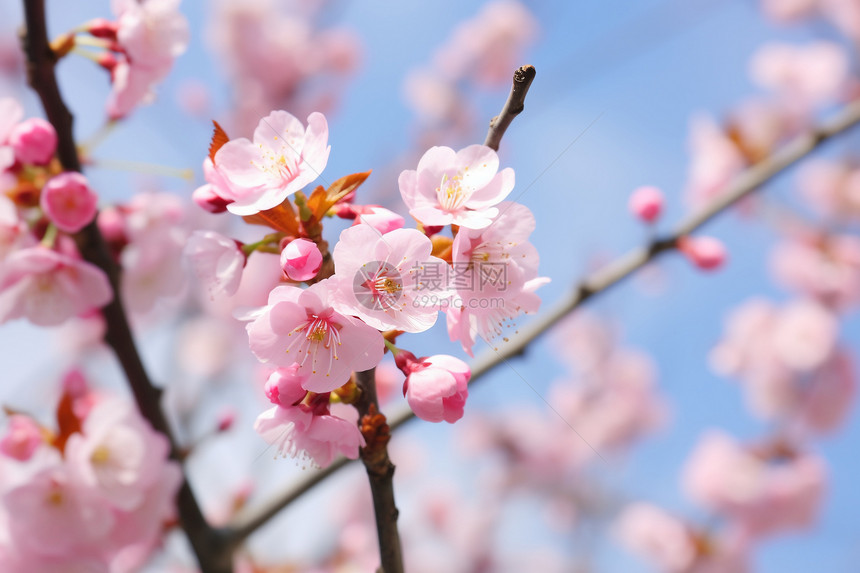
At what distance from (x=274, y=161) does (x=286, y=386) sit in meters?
0.30

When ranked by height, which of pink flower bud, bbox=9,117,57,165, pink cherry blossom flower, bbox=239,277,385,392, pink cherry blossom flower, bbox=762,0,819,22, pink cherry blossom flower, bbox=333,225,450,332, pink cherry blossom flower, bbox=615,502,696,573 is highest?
pink cherry blossom flower, bbox=762,0,819,22

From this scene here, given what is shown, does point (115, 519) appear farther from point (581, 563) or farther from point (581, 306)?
point (581, 563)

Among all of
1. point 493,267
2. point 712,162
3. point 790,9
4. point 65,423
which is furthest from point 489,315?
point 790,9

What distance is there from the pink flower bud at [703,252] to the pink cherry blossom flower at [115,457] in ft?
4.73

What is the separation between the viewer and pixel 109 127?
1396 millimetres

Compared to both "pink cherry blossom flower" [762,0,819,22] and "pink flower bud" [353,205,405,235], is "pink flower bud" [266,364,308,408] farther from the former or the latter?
"pink cherry blossom flower" [762,0,819,22]

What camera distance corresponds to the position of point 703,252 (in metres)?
1.64

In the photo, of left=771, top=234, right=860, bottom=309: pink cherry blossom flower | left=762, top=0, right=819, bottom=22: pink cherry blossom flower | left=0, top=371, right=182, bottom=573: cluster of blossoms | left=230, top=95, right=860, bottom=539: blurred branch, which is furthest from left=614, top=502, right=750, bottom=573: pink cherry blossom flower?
left=762, top=0, right=819, bottom=22: pink cherry blossom flower

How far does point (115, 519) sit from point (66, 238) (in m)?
0.64

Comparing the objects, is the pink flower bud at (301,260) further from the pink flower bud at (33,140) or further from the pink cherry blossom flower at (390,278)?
the pink flower bud at (33,140)

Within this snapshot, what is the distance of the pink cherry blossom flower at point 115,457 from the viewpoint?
131 cm

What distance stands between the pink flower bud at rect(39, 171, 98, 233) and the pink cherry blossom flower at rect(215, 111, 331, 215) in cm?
51

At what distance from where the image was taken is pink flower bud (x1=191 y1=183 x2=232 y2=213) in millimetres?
866

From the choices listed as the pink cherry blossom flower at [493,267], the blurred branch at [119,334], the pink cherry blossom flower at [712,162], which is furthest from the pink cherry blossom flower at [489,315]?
the pink cherry blossom flower at [712,162]
